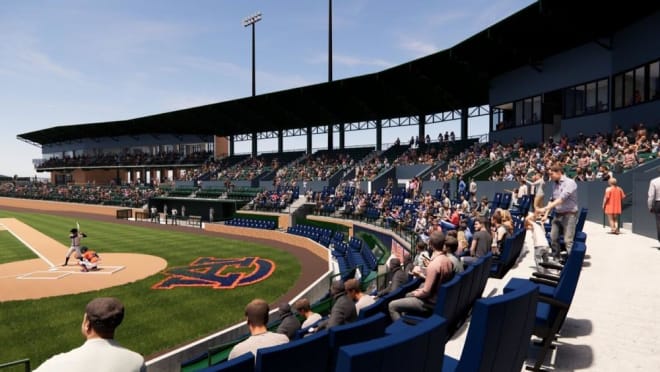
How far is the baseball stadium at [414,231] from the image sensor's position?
15.8 ft

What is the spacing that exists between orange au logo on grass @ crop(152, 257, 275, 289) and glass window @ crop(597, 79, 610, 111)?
68.4 ft

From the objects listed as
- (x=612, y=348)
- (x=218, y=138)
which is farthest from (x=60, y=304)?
(x=218, y=138)

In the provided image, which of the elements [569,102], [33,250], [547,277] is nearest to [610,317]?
[547,277]

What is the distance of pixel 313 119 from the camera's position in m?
49.7

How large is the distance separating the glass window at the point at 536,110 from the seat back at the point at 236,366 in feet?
101

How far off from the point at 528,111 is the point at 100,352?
1285 inches

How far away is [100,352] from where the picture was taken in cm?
249

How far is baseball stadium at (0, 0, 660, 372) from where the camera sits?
15.8 ft

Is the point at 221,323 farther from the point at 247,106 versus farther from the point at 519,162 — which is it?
the point at 247,106

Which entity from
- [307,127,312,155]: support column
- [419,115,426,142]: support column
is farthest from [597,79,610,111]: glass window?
[307,127,312,155]: support column

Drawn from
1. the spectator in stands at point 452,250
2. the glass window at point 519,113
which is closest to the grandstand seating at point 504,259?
the spectator in stands at point 452,250

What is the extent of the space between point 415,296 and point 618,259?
6.22 meters

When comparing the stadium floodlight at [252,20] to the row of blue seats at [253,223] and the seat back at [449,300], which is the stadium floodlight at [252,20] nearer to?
the row of blue seats at [253,223]

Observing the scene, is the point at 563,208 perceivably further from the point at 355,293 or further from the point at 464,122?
the point at 464,122
